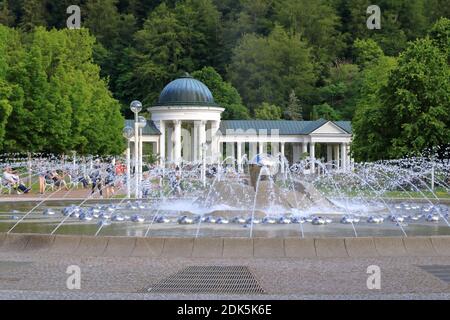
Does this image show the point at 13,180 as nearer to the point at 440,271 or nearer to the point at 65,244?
the point at 65,244

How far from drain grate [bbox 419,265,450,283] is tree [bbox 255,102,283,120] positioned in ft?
269

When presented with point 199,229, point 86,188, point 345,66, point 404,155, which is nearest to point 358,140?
point 404,155

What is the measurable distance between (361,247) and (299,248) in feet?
3.69

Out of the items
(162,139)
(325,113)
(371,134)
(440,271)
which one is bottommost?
(162,139)

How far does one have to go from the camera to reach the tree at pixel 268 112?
9606 centimetres

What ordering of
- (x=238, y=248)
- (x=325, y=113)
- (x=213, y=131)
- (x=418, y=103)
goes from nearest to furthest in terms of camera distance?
(x=238, y=248) < (x=418, y=103) < (x=213, y=131) < (x=325, y=113)

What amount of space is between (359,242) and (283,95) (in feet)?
299

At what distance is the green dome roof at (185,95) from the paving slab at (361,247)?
2699 inches

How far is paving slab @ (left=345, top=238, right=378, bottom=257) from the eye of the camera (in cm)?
1519

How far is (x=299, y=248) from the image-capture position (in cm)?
1526

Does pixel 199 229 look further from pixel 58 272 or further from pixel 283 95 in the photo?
pixel 283 95

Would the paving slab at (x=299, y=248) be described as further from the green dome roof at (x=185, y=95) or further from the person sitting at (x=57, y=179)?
the green dome roof at (x=185, y=95)

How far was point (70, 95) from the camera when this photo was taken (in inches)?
2260

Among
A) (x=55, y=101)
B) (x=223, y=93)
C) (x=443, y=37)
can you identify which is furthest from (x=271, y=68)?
(x=55, y=101)
